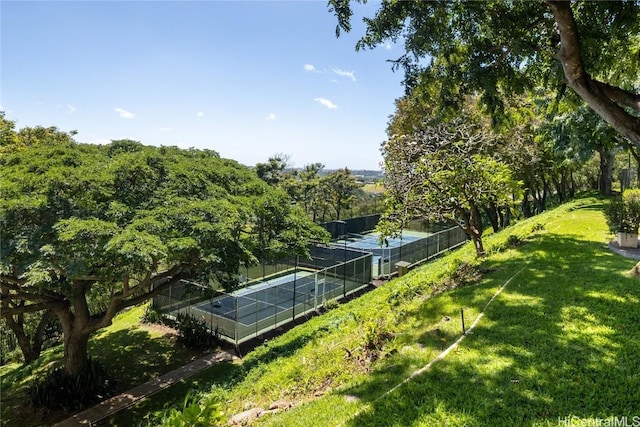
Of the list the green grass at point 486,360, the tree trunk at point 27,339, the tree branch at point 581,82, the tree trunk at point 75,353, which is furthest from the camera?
the tree trunk at point 27,339

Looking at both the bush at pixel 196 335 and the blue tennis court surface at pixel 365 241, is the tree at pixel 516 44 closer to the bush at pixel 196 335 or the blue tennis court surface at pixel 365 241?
the bush at pixel 196 335

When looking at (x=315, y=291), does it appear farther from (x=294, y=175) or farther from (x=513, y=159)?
(x=294, y=175)

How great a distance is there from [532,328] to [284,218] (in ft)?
21.8

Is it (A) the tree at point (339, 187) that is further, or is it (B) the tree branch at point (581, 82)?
(A) the tree at point (339, 187)

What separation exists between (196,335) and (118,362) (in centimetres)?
217

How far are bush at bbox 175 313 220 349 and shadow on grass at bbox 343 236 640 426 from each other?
795 cm

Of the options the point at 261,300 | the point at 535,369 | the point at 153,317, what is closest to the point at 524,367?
the point at 535,369

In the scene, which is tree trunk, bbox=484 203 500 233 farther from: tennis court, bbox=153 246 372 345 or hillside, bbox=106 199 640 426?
hillside, bbox=106 199 640 426

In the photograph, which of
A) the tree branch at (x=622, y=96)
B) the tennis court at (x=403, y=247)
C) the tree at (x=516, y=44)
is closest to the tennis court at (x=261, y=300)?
the tennis court at (x=403, y=247)

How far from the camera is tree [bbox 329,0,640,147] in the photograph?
579cm

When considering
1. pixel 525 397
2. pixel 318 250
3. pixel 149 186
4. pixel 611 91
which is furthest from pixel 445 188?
pixel 318 250

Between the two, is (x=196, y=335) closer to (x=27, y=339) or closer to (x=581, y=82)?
(x=27, y=339)

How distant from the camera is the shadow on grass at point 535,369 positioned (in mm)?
3438

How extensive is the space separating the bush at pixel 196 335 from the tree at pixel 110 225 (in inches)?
106
